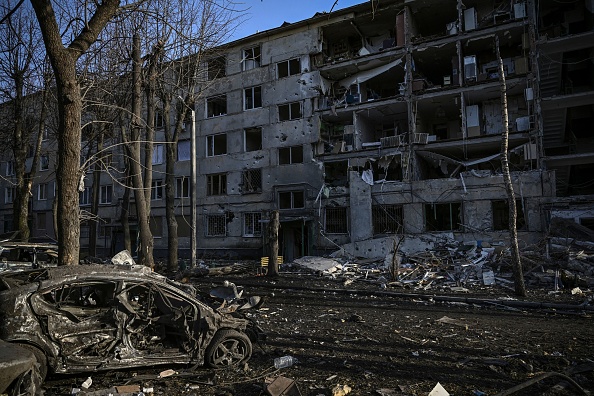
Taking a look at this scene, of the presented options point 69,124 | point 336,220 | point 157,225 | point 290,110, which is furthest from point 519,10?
point 157,225

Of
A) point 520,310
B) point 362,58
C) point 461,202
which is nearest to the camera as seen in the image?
point 520,310

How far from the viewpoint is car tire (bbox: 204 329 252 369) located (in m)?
5.75

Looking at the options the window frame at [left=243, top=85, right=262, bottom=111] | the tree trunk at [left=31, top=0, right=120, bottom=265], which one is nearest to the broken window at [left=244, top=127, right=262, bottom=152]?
the window frame at [left=243, top=85, right=262, bottom=111]

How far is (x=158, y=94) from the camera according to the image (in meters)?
20.0

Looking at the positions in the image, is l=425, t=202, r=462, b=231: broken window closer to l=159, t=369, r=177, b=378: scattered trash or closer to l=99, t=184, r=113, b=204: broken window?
l=159, t=369, r=177, b=378: scattered trash

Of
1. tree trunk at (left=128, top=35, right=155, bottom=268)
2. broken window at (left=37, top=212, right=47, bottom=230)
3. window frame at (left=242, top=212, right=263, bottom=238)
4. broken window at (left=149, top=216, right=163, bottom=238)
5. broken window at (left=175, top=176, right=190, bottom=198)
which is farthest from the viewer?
broken window at (left=37, top=212, right=47, bottom=230)

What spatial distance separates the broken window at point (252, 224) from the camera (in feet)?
Answer: 89.7

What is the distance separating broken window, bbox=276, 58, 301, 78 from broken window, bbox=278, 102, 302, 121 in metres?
2.18

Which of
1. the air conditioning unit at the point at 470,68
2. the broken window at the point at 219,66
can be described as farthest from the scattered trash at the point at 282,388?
the broken window at the point at 219,66

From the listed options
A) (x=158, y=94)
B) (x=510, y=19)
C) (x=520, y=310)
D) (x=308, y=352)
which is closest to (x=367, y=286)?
(x=520, y=310)

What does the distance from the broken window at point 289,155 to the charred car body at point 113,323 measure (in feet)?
69.7

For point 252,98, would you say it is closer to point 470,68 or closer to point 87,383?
point 470,68

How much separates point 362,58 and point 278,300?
718 inches

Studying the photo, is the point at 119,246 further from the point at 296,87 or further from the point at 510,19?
the point at 510,19
